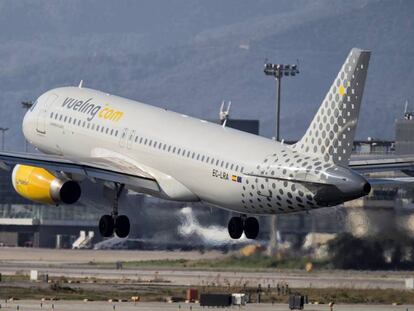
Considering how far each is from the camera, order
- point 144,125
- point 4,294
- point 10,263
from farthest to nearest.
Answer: point 10,263 → point 4,294 → point 144,125

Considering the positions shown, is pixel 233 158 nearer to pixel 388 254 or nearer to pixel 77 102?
pixel 77 102

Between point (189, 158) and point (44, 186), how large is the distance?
811 centimetres

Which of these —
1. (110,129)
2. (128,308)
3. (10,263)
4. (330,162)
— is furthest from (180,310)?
(10,263)

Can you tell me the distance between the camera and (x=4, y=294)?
97312 mm

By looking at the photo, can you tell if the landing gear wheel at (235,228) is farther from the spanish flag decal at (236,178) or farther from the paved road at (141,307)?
the paved road at (141,307)

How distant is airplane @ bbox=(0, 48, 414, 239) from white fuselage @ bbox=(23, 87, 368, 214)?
51 millimetres

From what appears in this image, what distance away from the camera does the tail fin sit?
7344 centimetres

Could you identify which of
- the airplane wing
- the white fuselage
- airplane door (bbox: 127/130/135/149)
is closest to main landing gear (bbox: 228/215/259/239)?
the white fuselage

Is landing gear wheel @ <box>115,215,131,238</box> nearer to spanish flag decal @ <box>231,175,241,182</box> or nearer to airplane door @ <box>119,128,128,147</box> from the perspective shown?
airplane door @ <box>119,128,128,147</box>

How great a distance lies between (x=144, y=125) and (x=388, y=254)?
26.1 metres

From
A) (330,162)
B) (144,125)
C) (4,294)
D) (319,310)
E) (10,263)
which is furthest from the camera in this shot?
(10,263)

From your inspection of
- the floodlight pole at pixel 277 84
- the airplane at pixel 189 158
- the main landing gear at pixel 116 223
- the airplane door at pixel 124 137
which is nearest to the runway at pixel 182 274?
the floodlight pole at pixel 277 84

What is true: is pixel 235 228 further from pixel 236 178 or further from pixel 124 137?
pixel 124 137

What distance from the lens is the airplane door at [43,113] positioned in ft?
292
